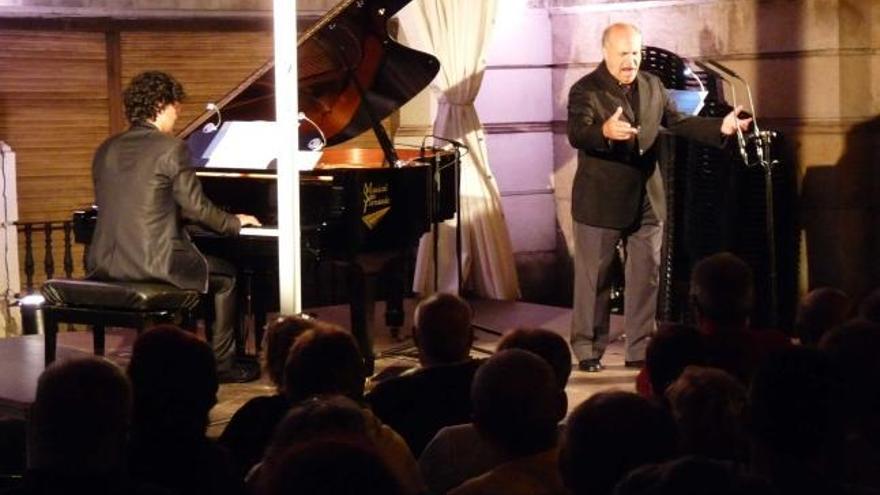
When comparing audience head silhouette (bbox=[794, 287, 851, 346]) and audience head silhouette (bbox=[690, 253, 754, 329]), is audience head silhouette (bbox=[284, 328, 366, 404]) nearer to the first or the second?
audience head silhouette (bbox=[690, 253, 754, 329])

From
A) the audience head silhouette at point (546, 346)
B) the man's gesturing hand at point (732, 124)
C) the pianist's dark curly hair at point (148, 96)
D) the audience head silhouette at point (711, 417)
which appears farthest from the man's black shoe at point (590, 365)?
the audience head silhouette at point (711, 417)

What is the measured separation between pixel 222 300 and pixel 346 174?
81 centimetres

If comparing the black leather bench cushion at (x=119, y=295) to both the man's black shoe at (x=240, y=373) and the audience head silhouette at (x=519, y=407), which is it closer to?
the man's black shoe at (x=240, y=373)

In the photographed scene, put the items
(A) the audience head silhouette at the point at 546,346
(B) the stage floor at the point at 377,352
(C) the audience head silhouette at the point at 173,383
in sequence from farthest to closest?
(B) the stage floor at the point at 377,352
(A) the audience head silhouette at the point at 546,346
(C) the audience head silhouette at the point at 173,383

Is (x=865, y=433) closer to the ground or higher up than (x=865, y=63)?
closer to the ground

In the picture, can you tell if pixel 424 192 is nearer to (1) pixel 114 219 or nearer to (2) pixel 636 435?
(1) pixel 114 219

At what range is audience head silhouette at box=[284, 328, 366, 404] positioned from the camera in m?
3.92

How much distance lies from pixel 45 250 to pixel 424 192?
3591mm

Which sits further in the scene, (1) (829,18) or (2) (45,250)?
(2) (45,250)

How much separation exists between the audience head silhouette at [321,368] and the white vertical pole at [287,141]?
1572mm

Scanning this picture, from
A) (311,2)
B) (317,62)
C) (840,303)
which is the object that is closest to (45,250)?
(311,2)

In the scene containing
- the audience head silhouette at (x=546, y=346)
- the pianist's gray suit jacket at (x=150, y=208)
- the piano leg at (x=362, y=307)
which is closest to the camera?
the audience head silhouette at (x=546, y=346)

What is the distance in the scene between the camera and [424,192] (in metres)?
7.63

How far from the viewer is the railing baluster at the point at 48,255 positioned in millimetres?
10078
